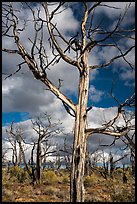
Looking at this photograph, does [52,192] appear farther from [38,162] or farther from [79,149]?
[79,149]

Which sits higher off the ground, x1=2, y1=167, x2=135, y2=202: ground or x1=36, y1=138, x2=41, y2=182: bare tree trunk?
x1=36, y1=138, x2=41, y2=182: bare tree trunk

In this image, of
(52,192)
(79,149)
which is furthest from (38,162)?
(79,149)

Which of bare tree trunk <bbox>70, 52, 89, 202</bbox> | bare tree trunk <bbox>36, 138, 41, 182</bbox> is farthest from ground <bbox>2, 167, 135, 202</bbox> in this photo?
bare tree trunk <bbox>70, 52, 89, 202</bbox>

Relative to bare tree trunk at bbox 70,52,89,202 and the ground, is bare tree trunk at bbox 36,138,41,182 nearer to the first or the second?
the ground

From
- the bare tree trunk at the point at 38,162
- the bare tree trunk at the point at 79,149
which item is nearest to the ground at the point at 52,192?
the bare tree trunk at the point at 38,162

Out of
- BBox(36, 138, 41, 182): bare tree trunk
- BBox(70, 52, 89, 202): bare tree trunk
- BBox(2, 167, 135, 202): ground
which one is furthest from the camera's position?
BBox(36, 138, 41, 182): bare tree trunk

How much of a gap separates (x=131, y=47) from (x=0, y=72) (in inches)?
118

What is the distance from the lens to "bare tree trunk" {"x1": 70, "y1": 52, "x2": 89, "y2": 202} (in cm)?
541

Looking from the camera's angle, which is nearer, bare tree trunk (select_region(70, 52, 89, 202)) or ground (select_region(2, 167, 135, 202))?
bare tree trunk (select_region(70, 52, 89, 202))

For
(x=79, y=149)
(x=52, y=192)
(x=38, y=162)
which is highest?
(x=79, y=149)

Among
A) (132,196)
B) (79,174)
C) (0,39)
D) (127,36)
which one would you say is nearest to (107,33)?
(127,36)

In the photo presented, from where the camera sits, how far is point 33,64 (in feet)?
20.5

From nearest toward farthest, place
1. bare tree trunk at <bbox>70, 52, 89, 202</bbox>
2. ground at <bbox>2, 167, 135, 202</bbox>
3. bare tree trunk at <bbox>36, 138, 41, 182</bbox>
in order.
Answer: bare tree trunk at <bbox>70, 52, 89, 202</bbox>
ground at <bbox>2, 167, 135, 202</bbox>
bare tree trunk at <bbox>36, 138, 41, 182</bbox>

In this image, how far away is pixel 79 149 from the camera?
18.1 feet
